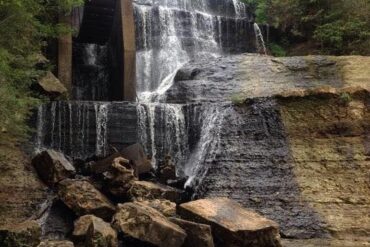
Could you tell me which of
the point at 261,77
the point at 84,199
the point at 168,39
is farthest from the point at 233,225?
the point at 168,39

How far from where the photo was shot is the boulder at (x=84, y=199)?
9.99 metres

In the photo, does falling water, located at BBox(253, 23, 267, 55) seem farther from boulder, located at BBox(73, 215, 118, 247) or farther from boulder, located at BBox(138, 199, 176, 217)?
boulder, located at BBox(73, 215, 118, 247)

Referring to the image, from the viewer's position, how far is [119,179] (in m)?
11.2

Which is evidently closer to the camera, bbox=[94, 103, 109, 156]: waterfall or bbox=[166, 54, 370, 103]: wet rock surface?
bbox=[94, 103, 109, 156]: waterfall

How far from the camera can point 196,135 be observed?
48.3ft

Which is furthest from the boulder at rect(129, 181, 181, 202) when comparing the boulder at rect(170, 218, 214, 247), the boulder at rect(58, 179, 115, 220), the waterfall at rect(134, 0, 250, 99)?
the waterfall at rect(134, 0, 250, 99)

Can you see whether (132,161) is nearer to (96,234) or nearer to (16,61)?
(16,61)

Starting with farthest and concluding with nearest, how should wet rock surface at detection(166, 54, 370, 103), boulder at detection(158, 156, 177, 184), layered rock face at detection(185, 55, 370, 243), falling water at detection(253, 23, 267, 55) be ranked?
falling water at detection(253, 23, 267, 55)
wet rock surface at detection(166, 54, 370, 103)
boulder at detection(158, 156, 177, 184)
layered rock face at detection(185, 55, 370, 243)

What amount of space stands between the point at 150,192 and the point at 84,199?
5.38 feet

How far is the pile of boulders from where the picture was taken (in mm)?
8297

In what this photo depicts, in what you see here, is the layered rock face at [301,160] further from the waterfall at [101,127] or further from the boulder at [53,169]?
the boulder at [53,169]

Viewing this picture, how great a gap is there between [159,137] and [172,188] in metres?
2.85

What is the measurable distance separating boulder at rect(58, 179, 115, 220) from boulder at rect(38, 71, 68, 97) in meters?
4.70

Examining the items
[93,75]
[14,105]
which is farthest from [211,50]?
[14,105]
